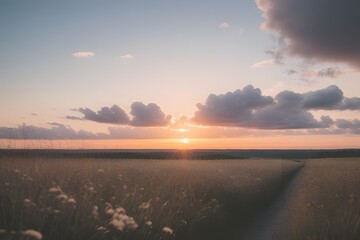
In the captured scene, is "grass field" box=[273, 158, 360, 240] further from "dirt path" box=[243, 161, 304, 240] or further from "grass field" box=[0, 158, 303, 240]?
"grass field" box=[0, 158, 303, 240]

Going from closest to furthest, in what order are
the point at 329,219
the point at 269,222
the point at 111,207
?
the point at 111,207
the point at 329,219
the point at 269,222

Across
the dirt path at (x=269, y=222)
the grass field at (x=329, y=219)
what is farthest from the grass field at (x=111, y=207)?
the grass field at (x=329, y=219)

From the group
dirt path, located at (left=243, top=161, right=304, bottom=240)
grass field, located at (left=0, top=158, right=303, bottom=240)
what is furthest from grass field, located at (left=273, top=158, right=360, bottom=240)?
grass field, located at (left=0, top=158, right=303, bottom=240)

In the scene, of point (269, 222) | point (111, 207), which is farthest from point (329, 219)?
point (111, 207)

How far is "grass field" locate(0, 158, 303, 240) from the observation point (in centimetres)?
639

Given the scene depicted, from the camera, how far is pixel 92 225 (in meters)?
6.90

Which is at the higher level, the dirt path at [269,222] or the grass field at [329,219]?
the grass field at [329,219]

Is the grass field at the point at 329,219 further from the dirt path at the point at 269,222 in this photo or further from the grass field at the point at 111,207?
the grass field at the point at 111,207

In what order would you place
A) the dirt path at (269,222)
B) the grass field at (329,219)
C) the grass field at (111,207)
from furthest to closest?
the dirt path at (269,222) < the grass field at (329,219) < the grass field at (111,207)

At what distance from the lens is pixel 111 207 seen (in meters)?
7.13

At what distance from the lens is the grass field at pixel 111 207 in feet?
21.0

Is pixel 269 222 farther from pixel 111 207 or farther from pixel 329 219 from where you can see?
pixel 111 207

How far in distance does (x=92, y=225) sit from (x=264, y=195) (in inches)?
545

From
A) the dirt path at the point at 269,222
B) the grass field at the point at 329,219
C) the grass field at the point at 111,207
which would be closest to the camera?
the grass field at the point at 111,207
